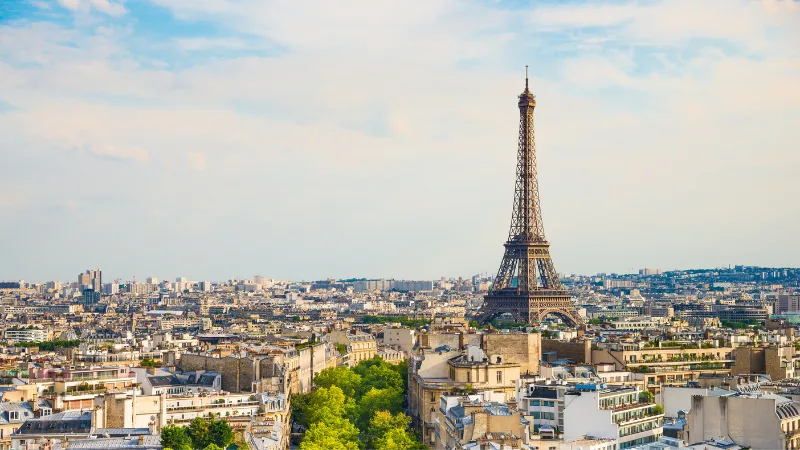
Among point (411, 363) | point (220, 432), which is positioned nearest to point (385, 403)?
point (411, 363)

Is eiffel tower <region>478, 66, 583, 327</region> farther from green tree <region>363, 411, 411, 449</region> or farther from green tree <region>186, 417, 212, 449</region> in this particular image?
green tree <region>186, 417, 212, 449</region>

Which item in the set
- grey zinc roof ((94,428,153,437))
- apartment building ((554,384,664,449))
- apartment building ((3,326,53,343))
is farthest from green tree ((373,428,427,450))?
apartment building ((3,326,53,343))

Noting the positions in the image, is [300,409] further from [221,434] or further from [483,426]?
[483,426]

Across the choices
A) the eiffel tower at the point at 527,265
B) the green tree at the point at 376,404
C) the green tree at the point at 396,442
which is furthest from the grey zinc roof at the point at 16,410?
the eiffel tower at the point at 527,265

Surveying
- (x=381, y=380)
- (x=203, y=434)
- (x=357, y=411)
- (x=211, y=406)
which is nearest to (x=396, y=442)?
(x=203, y=434)

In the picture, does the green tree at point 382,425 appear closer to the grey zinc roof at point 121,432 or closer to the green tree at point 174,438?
the green tree at point 174,438

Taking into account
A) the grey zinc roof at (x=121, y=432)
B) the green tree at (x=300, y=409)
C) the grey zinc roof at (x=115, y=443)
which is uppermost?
the grey zinc roof at (x=121, y=432)

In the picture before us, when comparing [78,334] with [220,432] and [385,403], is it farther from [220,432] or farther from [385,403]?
[220,432]
